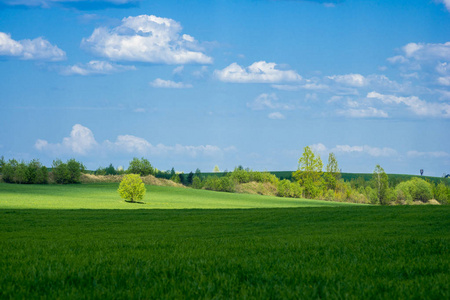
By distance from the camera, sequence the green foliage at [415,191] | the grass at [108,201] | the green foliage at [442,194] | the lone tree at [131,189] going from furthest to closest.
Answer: the green foliage at [442,194], the green foliage at [415,191], the lone tree at [131,189], the grass at [108,201]

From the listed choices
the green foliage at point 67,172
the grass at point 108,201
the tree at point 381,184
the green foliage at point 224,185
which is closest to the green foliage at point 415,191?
the tree at point 381,184

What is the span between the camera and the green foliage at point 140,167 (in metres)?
116

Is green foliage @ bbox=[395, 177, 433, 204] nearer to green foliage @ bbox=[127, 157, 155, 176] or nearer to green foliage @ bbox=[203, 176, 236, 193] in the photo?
green foliage @ bbox=[203, 176, 236, 193]

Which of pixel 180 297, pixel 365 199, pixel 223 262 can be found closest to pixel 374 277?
pixel 223 262

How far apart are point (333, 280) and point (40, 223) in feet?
85.0

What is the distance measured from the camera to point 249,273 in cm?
705

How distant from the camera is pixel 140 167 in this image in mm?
116812

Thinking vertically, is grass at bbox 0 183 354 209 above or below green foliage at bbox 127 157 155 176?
below

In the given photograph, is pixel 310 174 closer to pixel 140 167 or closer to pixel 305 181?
pixel 305 181

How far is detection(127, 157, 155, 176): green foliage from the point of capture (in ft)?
380

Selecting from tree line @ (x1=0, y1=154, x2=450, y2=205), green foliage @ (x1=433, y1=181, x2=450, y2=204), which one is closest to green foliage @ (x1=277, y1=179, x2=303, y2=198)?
tree line @ (x1=0, y1=154, x2=450, y2=205)

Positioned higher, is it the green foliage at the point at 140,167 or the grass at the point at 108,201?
the green foliage at the point at 140,167

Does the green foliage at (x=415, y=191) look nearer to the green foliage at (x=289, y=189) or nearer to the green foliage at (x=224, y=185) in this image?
the green foliage at (x=289, y=189)

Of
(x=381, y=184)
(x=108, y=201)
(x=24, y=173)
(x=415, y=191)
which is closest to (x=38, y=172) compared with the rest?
(x=24, y=173)
